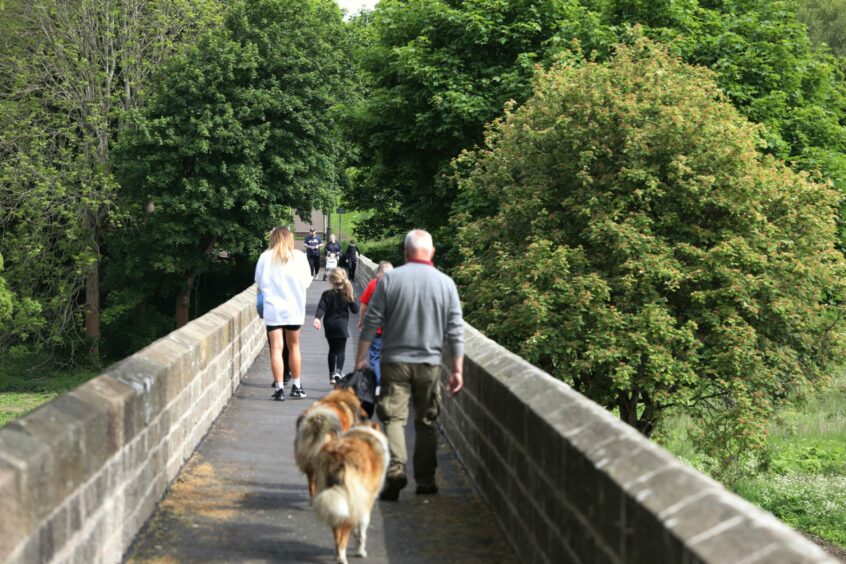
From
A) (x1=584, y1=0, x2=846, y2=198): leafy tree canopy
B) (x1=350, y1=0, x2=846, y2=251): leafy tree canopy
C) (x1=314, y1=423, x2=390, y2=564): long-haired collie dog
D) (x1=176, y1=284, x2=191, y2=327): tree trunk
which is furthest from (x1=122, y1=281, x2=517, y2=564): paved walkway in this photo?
(x1=176, y1=284, x2=191, y2=327): tree trunk

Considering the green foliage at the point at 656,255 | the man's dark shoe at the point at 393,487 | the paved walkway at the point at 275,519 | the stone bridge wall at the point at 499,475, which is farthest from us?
the green foliage at the point at 656,255

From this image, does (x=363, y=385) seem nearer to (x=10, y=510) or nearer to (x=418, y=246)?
(x=418, y=246)

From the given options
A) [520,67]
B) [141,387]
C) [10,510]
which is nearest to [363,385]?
[141,387]

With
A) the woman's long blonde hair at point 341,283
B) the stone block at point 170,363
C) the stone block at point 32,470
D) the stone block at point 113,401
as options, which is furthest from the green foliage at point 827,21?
the stone block at point 32,470

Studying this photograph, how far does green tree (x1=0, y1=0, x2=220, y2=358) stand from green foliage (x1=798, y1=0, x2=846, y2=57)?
39.0 metres

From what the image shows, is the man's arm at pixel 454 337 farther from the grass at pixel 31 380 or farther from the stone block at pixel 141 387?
the grass at pixel 31 380

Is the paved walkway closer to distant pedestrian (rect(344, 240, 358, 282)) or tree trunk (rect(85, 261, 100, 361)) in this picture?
distant pedestrian (rect(344, 240, 358, 282))

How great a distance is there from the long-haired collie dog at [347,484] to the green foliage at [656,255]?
16.5 meters

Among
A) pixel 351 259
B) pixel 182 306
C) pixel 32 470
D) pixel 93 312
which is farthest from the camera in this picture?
pixel 93 312

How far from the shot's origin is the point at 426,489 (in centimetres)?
853

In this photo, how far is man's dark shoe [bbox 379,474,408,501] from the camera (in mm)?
8164

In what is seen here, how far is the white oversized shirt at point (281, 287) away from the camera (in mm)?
12539

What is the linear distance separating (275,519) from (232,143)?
35.6 m

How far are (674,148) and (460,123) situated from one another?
8.05 metres
